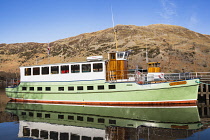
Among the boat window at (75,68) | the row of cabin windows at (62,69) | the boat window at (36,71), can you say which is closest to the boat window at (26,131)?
the boat window at (75,68)

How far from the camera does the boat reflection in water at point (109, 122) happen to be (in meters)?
11.6

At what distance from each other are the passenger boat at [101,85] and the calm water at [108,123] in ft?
3.77

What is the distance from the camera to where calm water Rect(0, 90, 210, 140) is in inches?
449

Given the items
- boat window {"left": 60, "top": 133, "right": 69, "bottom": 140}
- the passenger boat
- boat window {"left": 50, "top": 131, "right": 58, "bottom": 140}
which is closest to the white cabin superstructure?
the passenger boat

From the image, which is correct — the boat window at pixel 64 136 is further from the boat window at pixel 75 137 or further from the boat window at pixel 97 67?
the boat window at pixel 97 67

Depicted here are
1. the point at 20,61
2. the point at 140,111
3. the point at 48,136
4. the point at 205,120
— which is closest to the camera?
the point at 48,136

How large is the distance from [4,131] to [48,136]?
3553 millimetres

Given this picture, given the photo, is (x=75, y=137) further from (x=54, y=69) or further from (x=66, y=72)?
(x=54, y=69)

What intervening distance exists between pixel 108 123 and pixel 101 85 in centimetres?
651

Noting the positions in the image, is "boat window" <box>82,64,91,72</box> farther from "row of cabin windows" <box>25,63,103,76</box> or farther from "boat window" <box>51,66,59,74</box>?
"boat window" <box>51,66,59,74</box>

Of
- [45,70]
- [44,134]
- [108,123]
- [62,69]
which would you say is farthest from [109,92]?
[44,134]

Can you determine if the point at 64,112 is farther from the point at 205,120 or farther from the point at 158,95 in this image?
the point at 205,120

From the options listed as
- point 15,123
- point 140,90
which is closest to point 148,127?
point 140,90

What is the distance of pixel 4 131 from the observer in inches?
509
